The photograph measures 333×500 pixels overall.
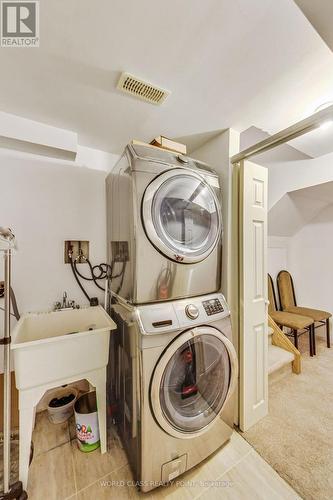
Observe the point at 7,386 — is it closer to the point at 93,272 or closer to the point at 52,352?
the point at 52,352

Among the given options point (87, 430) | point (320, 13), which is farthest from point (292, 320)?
point (320, 13)

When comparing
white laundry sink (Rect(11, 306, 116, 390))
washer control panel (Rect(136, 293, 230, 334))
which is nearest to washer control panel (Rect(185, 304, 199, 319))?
washer control panel (Rect(136, 293, 230, 334))

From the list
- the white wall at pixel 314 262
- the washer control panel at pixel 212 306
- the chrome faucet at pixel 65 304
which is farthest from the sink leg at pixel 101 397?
the white wall at pixel 314 262

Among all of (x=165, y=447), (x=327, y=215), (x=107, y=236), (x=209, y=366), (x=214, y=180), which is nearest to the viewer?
(x=165, y=447)

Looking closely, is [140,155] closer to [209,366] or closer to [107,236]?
[107,236]

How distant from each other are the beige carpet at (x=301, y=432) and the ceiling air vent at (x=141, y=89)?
2448 mm

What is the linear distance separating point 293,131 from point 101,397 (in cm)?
204

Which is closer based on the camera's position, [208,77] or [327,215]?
[208,77]

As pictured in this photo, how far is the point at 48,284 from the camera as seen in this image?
5.69ft

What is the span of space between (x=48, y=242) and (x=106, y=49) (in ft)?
4.50

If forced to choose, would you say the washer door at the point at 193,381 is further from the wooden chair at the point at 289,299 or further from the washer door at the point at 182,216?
the wooden chair at the point at 289,299

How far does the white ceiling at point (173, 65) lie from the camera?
0.87 meters

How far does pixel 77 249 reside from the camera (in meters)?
1.85

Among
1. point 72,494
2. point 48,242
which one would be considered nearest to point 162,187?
point 48,242
